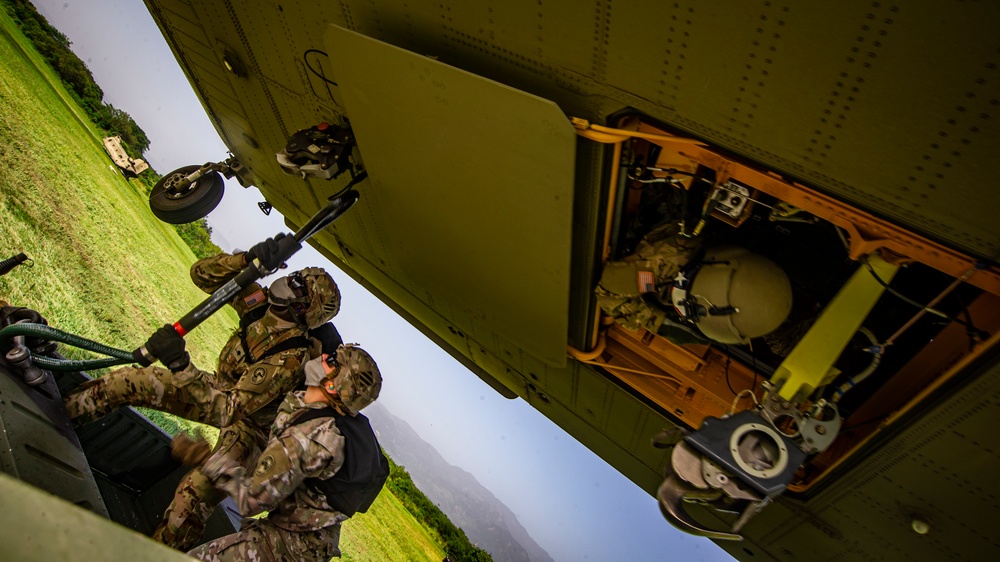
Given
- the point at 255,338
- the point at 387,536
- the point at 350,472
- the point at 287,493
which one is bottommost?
the point at 387,536

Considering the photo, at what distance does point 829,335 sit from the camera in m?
2.14

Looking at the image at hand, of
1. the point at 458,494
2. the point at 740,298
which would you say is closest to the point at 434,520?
the point at 740,298

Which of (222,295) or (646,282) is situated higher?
(646,282)

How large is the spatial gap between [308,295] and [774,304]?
130 inches

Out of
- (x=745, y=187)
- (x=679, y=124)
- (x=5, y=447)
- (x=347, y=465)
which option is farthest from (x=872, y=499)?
(x=5, y=447)

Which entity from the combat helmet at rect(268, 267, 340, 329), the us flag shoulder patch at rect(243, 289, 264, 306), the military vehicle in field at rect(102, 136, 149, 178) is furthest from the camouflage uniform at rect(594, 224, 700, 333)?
the military vehicle in field at rect(102, 136, 149, 178)

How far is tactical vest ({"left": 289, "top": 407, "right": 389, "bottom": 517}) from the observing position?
305cm

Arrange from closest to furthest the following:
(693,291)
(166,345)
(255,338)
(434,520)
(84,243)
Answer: (693,291) → (166,345) → (255,338) → (84,243) → (434,520)

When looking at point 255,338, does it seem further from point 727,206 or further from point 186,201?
point 727,206

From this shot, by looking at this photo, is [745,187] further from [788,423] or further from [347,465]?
[347,465]

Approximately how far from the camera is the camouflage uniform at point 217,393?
10.6ft

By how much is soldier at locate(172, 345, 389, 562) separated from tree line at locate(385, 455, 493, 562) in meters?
7.00

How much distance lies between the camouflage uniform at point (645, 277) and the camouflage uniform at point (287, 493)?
74.5 inches

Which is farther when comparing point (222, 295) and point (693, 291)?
point (222, 295)
